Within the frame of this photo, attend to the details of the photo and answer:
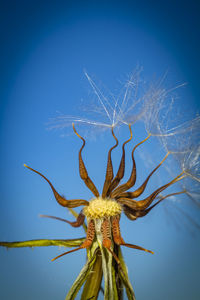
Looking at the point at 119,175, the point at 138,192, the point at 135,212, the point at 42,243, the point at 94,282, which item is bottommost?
the point at 94,282

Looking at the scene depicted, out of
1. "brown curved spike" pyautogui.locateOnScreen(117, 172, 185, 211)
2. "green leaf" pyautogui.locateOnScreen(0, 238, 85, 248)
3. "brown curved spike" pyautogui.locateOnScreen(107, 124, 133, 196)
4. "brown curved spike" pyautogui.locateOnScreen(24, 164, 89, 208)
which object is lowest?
"green leaf" pyautogui.locateOnScreen(0, 238, 85, 248)

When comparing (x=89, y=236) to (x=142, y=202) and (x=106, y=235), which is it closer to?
(x=106, y=235)

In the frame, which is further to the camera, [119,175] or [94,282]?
[119,175]

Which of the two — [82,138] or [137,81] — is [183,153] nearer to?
[137,81]

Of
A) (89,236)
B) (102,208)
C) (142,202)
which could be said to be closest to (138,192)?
(142,202)

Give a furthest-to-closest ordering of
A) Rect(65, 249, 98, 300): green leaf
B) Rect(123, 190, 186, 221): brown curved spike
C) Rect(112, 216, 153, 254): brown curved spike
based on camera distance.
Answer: Rect(123, 190, 186, 221): brown curved spike, Rect(112, 216, 153, 254): brown curved spike, Rect(65, 249, 98, 300): green leaf

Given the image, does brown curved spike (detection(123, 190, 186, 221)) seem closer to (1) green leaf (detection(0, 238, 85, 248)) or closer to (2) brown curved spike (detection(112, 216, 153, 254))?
(2) brown curved spike (detection(112, 216, 153, 254))

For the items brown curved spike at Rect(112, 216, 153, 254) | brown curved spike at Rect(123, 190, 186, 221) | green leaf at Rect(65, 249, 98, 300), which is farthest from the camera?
brown curved spike at Rect(123, 190, 186, 221)

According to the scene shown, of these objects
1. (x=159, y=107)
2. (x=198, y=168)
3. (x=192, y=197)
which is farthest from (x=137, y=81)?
(x=192, y=197)
